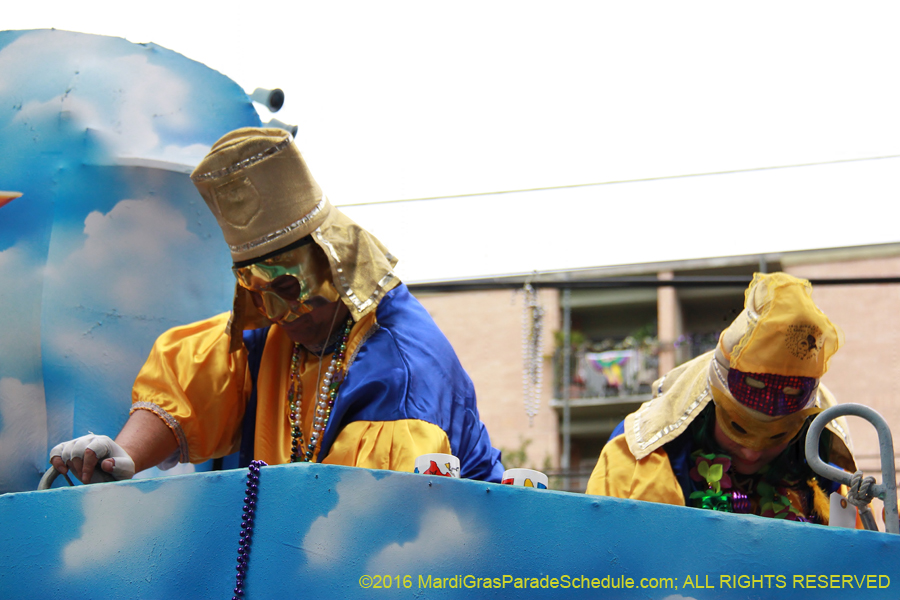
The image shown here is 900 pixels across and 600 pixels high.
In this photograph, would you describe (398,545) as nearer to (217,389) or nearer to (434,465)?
(434,465)

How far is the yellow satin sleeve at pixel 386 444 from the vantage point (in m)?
2.09

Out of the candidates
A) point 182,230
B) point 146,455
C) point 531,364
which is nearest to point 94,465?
point 146,455

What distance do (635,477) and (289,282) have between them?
0.96 metres

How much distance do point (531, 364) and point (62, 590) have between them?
7.66 m

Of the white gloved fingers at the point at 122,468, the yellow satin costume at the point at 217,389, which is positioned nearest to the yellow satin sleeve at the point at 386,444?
the yellow satin costume at the point at 217,389

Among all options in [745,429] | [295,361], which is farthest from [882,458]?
[295,361]

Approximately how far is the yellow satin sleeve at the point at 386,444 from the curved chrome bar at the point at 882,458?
802 millimetres

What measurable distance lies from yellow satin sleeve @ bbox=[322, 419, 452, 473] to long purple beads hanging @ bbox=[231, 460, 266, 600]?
1.77 ft

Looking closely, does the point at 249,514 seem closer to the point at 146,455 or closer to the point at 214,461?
the point at 146,455

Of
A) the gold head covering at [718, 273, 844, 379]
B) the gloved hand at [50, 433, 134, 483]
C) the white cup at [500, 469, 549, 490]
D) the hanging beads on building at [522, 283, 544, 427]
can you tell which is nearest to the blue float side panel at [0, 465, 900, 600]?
the white cup at [500, 469, 549, 490]

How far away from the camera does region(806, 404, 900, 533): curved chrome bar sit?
60.3 inches

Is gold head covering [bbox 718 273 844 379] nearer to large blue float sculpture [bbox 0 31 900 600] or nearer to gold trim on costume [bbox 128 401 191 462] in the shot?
large blue float sculpture [bbox 0 31 900 600]

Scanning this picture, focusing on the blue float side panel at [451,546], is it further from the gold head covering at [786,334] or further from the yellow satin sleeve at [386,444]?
the gold head covering at [786,334]

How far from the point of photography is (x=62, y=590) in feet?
5.29
